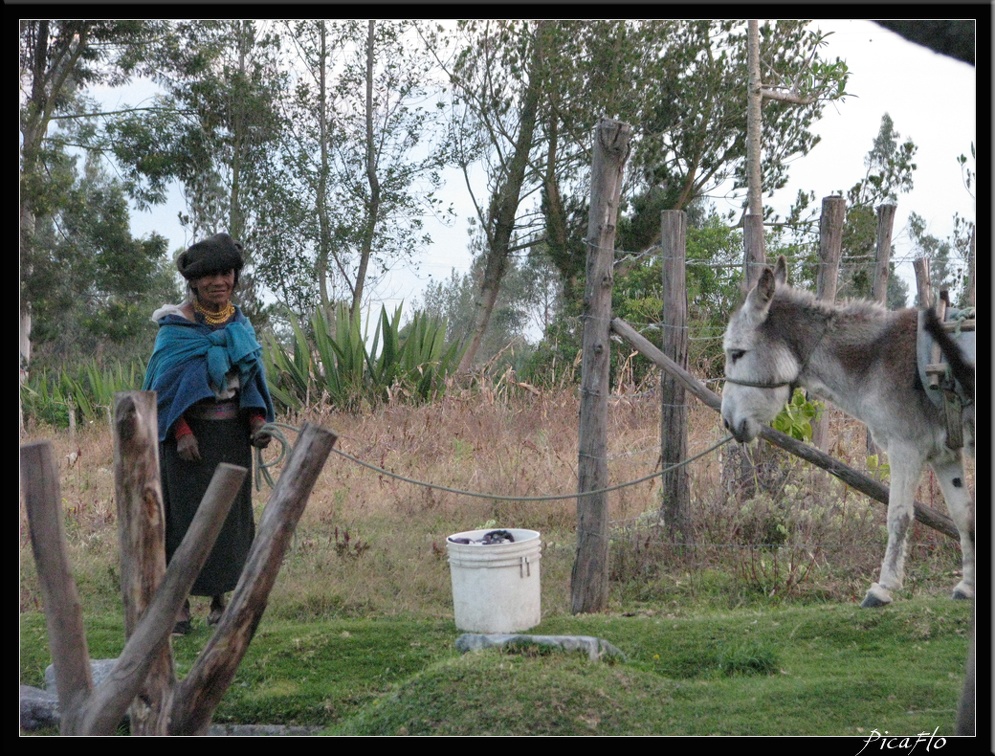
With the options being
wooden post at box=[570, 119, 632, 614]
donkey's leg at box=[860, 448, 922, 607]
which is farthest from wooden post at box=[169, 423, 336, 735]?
donkey's leg at box=[860, 448, 922, 607]

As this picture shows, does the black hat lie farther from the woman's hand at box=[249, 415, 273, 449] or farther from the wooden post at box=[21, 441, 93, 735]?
the wooden post at box=[21, 441, 93, 735]

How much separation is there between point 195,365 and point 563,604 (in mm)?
2604

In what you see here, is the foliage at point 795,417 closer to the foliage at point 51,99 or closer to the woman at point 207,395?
the woman at point 207,395

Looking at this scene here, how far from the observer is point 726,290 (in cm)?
1090

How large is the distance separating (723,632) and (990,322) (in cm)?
216

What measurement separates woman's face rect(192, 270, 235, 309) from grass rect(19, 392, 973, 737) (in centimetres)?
180

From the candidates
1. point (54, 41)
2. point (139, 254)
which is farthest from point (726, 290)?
point (54, 41)

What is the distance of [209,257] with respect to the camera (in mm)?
4863

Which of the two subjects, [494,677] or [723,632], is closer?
[494,677]

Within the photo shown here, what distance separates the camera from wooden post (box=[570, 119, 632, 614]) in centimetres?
533

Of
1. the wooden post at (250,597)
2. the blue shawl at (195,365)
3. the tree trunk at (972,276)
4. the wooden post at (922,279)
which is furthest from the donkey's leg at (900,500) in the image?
the wooden post at (922,279)

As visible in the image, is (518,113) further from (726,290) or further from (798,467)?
(798,467)

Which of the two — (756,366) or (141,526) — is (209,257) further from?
(756,366)
